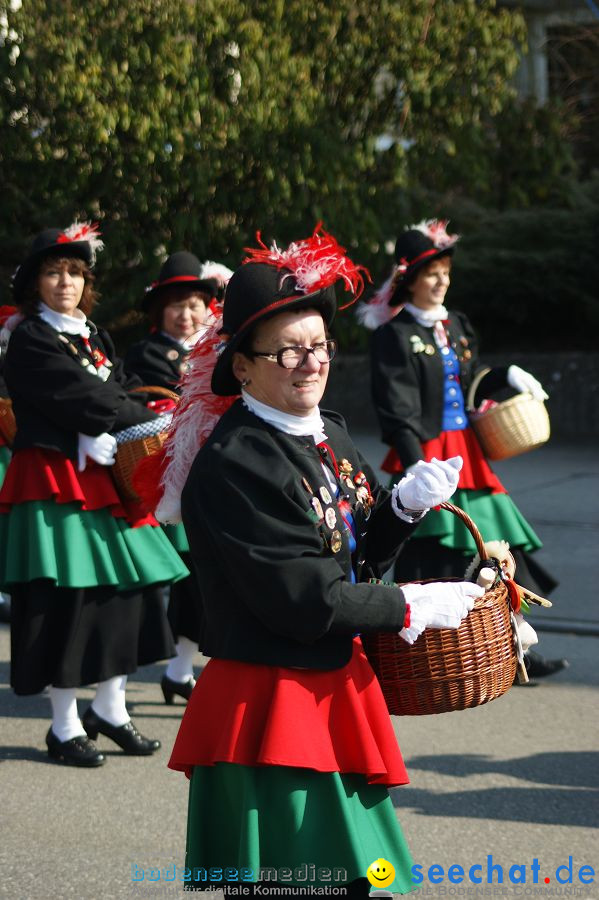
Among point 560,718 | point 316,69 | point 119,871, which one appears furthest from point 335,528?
point 316,69

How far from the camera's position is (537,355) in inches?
583

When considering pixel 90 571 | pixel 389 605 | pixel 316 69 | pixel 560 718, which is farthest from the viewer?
pixel 316 69

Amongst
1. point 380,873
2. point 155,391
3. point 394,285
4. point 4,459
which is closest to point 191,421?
point 380,873

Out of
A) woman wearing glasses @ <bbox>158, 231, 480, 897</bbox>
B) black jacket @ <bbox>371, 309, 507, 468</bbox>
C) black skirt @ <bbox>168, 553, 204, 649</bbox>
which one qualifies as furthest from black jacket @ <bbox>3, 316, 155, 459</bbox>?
woman wearing glasses @ <bbox>158, 231, 480, 897</bbox>

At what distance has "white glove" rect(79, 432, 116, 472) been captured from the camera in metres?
4.86

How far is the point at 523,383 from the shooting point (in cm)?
556

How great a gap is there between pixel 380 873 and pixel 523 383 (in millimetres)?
3245

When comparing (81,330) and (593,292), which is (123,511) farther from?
(593,292)

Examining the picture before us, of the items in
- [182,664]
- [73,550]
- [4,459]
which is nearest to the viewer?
[73,550]

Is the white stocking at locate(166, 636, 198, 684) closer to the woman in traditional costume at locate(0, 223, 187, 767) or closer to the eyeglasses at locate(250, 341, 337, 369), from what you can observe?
the woman in traditional costume at locate(0, 223, 187, 767)

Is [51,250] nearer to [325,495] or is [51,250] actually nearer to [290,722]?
[325,495]

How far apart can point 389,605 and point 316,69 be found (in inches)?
392

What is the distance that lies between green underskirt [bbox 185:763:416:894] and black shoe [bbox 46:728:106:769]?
2.20m

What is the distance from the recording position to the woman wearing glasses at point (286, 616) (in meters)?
2.58
